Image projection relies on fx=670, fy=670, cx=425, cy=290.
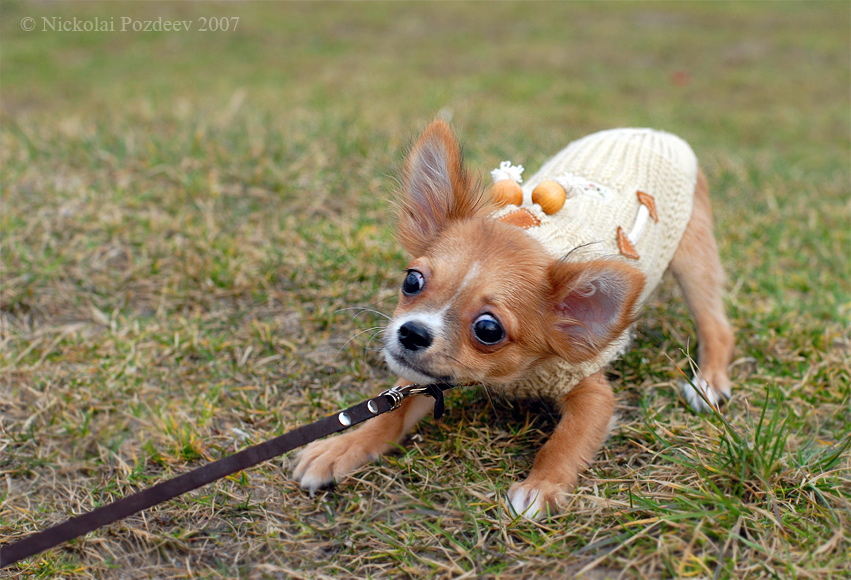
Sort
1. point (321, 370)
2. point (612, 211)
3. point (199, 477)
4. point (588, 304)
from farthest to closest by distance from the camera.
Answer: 1. point (321, 370)
2. point (612, 211)
3. point (588, 304)
4. point (199, 477)

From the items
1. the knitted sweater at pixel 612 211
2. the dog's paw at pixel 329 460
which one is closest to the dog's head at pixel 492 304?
the knitted sweater at pixel 612 211

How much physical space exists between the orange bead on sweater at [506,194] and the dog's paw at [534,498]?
1006mm

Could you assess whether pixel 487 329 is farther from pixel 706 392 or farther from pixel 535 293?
pixel 706 392

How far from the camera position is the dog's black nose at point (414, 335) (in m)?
2.00

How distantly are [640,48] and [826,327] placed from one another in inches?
413

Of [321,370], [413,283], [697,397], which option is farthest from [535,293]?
[321,370]

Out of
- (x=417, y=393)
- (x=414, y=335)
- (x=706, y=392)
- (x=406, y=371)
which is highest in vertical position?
(x=414, y=335)

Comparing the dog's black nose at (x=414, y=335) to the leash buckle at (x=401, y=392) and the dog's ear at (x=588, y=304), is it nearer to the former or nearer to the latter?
the leash buckle at (x=401, y=392)

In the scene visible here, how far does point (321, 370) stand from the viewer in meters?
3.01

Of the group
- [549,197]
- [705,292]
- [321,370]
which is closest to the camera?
[549,197]

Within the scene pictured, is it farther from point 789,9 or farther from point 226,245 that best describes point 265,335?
point 789,9

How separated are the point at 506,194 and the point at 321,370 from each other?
117 cm

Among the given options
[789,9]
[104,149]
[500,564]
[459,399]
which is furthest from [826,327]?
[789,9]

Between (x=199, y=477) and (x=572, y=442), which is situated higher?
(x=199, y=477)
